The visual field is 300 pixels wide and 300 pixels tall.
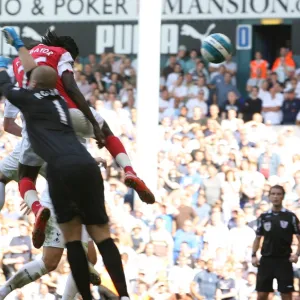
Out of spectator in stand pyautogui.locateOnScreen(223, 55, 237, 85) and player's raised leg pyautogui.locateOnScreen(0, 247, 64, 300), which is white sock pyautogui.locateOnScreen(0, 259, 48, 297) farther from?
spectator in stand pyautogui.locateOnScreen(223, 55, 237, 85)

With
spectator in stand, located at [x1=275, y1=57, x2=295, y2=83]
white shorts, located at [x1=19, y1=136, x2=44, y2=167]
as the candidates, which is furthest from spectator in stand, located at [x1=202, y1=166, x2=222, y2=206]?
white shorts, located at [x1=19, y1=136, x2=44, y2=167]

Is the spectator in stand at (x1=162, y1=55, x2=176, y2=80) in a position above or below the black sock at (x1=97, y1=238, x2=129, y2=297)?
above

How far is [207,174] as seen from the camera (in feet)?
55.3

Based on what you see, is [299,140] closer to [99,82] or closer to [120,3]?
→ [99,82]

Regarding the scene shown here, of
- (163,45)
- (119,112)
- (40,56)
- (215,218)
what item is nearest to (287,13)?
(163,45)

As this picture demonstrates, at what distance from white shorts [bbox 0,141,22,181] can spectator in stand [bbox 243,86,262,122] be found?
8.46 meters

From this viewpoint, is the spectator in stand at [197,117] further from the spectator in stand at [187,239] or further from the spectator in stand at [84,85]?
the spectator in stand at [187,239]

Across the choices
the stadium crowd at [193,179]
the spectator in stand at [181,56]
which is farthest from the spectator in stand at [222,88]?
the spectator in stand at [181,56]

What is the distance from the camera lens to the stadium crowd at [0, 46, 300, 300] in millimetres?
14586

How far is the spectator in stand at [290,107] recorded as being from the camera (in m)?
18.8

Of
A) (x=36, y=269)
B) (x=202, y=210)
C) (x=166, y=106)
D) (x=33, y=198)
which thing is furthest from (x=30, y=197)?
(x=166, y=106)

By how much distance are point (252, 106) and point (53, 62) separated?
9.19 metres

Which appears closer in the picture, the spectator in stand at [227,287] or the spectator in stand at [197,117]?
the spectator in stand at [227,287]

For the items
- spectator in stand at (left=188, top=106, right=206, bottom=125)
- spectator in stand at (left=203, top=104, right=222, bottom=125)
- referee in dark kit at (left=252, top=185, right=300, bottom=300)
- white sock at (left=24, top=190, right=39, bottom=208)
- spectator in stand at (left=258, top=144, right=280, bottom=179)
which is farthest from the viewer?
spectator in stand at (left=188, top=106, right=206, bottom=125)
